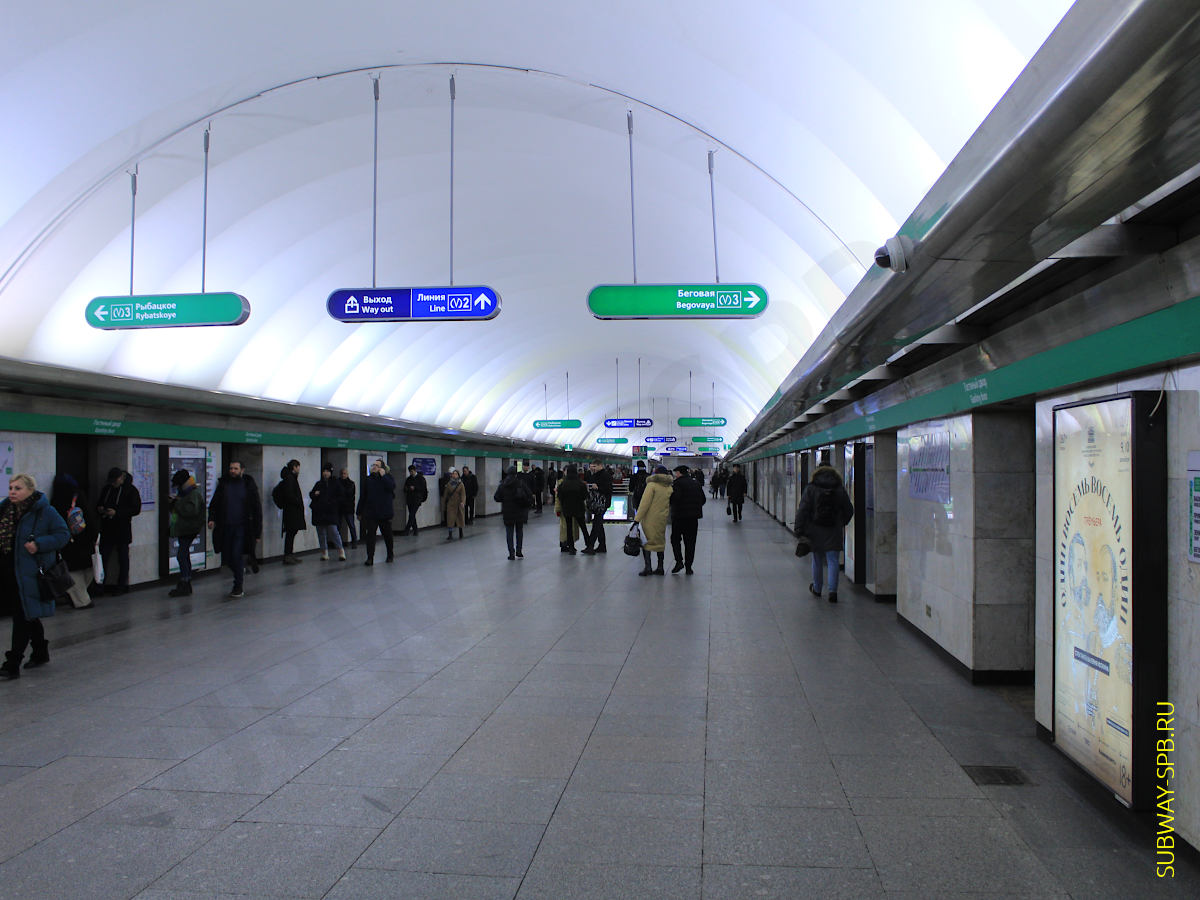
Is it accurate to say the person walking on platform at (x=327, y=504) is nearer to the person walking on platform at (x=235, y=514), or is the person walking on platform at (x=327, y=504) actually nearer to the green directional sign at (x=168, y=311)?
the person walking on platform at (x=235, y=514)

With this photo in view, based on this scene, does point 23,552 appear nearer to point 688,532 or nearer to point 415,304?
point 415,304

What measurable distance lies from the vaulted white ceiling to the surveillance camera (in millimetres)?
2048

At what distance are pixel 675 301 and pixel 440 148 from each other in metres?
4.93

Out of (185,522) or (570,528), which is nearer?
(185,522)

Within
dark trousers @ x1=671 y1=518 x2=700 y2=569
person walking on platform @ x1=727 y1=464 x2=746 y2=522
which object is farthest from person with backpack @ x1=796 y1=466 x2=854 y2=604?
person walking on platform @ x1=727 y1=464 x2=746 y2=522

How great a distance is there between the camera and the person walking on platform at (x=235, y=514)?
10125 millimetres

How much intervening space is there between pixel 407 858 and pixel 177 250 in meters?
10.2

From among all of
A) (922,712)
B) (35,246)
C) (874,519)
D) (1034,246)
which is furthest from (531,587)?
(1034,246)

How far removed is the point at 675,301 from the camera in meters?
8.15

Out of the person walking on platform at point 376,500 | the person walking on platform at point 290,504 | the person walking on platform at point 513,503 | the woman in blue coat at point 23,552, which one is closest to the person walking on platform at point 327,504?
the person walking on platform at point 290,504

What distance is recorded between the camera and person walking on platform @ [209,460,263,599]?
10.1m

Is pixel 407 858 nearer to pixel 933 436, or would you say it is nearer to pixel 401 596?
pixel 933 436

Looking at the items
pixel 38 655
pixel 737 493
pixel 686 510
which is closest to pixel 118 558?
pixel 38 655

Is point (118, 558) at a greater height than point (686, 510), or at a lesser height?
lesser
